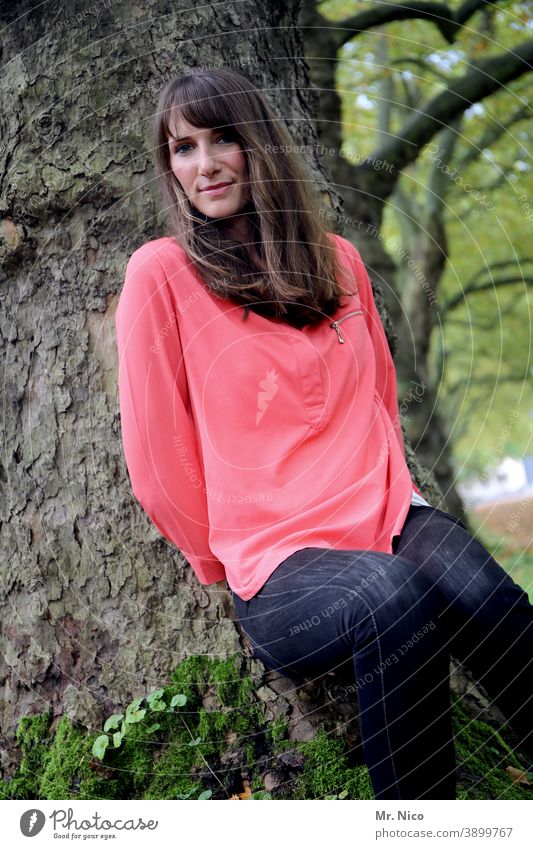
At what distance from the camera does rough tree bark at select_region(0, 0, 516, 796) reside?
2.80m

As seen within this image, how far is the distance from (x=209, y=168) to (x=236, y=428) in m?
0.80

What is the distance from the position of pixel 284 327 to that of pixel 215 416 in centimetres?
35

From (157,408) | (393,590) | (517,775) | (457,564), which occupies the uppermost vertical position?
(157,408)

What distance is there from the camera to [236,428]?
247 cm

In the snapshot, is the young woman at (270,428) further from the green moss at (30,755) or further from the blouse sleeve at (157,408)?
the green moss at (30,755)

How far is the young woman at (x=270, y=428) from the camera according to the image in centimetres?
228

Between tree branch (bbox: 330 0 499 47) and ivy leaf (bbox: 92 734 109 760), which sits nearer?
ivy leaf (bbox: 92 734 109 760)

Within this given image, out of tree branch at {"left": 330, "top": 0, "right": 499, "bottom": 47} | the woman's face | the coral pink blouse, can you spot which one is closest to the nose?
the woman's face

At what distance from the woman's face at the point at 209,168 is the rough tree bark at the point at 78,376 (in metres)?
0.40

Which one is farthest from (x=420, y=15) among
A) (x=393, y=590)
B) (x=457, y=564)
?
(x=393, y=590)

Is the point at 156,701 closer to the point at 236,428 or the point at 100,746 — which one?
the point at 100,746

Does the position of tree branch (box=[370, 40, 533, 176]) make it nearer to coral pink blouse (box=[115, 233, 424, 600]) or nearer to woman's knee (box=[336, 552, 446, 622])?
coral pink blouse (box=[115, 233, 424, 600])

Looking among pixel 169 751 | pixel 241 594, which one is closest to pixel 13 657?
pixel 169 751

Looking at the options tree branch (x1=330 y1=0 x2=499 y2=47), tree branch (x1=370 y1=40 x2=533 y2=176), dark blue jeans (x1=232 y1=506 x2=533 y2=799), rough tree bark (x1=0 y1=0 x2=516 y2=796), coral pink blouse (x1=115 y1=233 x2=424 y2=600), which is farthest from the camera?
tree branch (x1=370 y1=40 x2=533 y2=176)
